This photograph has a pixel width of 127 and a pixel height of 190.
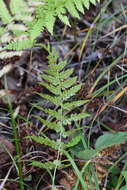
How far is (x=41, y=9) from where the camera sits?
85.2 inches

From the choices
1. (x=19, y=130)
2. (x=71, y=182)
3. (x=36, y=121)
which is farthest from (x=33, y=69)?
(x=71, y=182)

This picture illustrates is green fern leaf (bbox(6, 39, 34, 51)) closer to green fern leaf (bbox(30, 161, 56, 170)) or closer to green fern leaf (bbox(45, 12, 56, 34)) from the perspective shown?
green fern leaf (bbox(45, 12, 56, 34))

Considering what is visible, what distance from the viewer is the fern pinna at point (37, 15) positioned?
2.07m

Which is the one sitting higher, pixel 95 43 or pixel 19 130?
pixel 95 43

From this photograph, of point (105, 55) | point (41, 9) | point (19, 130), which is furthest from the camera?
point (105, 55)

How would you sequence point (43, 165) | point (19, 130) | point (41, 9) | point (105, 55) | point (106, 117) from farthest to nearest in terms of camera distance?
point (105, 55), point (106, 117), point (19, 130), point (41, 9), point (43, 165)

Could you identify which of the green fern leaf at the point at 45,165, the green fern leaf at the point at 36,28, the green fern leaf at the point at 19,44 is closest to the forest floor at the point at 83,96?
the green fern leaf at the point at 45,165

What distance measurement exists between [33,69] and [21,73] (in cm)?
11

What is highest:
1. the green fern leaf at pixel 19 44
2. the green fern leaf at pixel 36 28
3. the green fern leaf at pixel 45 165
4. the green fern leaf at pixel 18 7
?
the green fern leaf at pixel 18 7

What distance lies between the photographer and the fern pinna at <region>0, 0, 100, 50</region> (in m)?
2.07

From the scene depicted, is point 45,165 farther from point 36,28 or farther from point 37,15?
point 37,15

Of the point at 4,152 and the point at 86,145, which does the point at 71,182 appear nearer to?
the point at 86,145

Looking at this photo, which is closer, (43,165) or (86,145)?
(43,165)

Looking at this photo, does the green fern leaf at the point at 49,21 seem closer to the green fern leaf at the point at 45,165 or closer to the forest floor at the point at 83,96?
the forest floor at the point at 83,96
